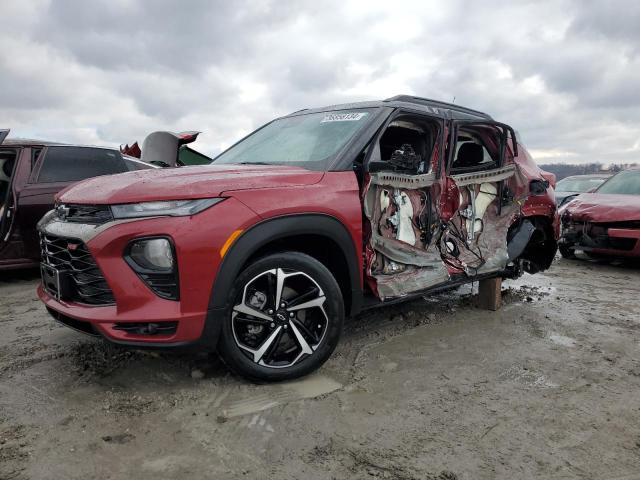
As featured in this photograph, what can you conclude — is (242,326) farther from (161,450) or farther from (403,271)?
(403,271)

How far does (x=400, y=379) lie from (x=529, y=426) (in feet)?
2.62

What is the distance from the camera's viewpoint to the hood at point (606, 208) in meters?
6.93

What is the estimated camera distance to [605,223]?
7102 millimetres

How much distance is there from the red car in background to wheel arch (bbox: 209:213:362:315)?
524 centimetres

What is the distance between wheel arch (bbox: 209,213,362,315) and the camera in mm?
2705

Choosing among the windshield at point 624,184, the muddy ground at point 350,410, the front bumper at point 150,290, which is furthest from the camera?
the windshield at point 624,184

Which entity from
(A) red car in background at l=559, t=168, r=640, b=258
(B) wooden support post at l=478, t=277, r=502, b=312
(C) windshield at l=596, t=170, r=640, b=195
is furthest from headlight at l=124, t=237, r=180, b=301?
(C) windshield at l=596, t=170, r=640, b=195

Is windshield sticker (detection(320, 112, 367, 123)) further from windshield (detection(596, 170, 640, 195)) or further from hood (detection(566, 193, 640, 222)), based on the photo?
windshield (detection(596, 170, 640, 195))

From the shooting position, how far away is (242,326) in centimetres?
293

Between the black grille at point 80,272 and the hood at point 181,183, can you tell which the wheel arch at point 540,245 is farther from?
the black grille at point 80,272

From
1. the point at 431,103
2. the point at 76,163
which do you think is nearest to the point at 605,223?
the point at 431,103

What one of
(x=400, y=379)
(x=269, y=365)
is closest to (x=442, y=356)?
(x=400, y=379)

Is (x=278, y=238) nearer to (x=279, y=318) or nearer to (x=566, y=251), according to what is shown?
(x=279, y=318)

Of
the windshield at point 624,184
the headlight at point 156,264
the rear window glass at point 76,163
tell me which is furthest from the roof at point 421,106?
the windshield at point 624,184
